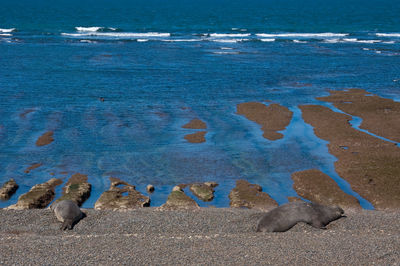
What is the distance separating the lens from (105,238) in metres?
14.5

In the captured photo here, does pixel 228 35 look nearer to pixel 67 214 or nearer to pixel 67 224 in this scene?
pixel 67 214

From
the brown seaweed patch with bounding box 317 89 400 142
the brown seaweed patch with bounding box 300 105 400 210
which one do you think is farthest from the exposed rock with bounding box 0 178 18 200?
the brown seaweed patch with bounding box 317 89 400 142

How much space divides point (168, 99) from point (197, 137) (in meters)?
8.82

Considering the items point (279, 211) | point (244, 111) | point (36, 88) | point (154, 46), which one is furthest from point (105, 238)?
point (154, 46)

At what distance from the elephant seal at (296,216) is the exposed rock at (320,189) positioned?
1.99m

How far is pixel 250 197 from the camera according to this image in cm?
1898

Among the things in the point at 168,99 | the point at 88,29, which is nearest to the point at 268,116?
the point at 168,99

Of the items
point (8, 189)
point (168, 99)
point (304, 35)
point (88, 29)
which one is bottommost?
point (304, 35)

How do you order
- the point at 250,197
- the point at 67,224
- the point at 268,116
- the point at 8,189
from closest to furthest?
the point at 67,224 < the point at 250,197 < the point at 8,189 < the point at 268,116

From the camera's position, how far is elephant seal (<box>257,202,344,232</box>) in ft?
51.4

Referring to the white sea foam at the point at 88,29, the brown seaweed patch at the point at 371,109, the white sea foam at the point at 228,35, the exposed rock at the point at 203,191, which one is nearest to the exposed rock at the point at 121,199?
the exposed rock at the point at 203,191

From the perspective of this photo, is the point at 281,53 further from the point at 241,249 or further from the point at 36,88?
the point at 241,249

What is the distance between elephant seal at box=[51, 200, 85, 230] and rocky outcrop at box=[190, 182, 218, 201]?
4482 millimetres

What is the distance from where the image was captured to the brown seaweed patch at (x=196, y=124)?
1098 inches
